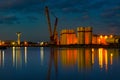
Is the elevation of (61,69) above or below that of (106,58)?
above

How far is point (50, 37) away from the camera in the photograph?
196 meters

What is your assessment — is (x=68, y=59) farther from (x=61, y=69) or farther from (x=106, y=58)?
(x=61, y=69)

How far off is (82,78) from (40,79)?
3.50 meters

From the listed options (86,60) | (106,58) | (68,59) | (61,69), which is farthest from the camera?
(106,58)

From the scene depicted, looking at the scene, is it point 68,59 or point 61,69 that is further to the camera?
point 68,59

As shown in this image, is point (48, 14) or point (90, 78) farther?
point (48, 14)

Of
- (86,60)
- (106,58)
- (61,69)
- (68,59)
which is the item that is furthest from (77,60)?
(61,69)

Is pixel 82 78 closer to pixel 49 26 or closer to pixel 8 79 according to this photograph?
pixel 8 79

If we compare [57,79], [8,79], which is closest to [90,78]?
[57,79]

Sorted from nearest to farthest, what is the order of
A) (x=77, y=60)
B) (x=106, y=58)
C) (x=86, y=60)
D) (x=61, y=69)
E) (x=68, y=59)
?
(x=61, y=69) < (x=86, y=60) < (x=77, y=60) < (x=68, y=59) < (x=106, y=58)

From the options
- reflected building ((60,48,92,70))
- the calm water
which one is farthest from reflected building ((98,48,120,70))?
reflected building ((60,48,92,70))

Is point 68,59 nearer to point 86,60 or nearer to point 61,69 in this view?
point 86,60

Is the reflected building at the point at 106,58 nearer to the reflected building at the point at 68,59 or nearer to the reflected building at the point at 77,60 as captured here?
the reflected building at the point at 77,60

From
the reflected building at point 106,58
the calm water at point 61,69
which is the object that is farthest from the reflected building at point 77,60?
the reflected building at point 106,58
